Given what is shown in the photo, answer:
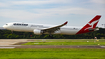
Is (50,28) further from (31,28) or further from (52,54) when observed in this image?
(52,54)

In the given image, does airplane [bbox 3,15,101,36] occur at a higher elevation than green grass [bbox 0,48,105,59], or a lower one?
higher

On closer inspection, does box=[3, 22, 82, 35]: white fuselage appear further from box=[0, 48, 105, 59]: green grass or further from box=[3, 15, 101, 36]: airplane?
box=[0, 48, 105, 59]: green grass

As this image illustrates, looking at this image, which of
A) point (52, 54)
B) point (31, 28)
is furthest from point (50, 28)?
point (52, 54)

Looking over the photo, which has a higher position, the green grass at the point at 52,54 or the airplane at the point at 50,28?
the airplane at the point at 50,28

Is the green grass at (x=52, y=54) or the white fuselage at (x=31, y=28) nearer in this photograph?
the green grass at (x=52, y=54)

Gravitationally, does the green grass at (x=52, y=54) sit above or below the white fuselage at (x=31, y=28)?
below

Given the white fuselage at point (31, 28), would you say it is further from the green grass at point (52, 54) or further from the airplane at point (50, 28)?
the green grass at point (52, 54)

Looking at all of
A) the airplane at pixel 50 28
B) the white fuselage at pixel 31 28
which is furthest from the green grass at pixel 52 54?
the white fuselage at pixel 31 28

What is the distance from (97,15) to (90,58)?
3108 centimetres

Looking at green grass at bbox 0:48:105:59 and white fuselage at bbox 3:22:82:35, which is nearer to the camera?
green grass at bbox 0:48:105:59

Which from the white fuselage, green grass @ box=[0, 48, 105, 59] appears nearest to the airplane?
the white fuselage

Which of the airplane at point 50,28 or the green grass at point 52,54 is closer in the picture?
the green grass at point 52,54

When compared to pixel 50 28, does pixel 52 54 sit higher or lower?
lower

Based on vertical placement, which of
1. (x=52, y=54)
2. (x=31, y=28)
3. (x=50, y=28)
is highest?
(x=31, y=28)
